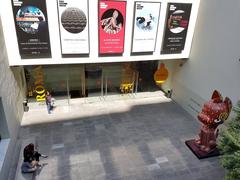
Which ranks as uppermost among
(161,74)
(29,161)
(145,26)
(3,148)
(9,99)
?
(145,26)

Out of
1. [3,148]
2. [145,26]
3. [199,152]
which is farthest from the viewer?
[145,26]

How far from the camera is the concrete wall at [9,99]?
6951 millimetres

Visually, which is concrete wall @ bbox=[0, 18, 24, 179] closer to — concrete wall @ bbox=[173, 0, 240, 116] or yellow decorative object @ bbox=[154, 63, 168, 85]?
yellow decorative object @ bbox=[154, 63, 168, 85]

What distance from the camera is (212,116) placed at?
→ 719 cm

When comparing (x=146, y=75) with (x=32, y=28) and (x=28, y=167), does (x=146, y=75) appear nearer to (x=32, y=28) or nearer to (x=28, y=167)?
(x=32, y=28)

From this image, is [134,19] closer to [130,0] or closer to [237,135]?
[130,0]

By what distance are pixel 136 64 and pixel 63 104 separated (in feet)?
16.0

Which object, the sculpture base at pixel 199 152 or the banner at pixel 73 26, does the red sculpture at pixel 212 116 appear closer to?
the sculpture base at pixel 199 152

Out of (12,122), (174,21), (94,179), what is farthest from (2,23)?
(174,21)

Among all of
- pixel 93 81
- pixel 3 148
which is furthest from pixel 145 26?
pixel 3 148

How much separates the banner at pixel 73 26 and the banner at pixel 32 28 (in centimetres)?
67

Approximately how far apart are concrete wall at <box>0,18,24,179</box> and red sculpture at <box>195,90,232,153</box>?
277 inches

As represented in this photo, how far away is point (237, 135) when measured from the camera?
15.8 feet

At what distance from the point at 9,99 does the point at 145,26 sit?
6.74 metres
